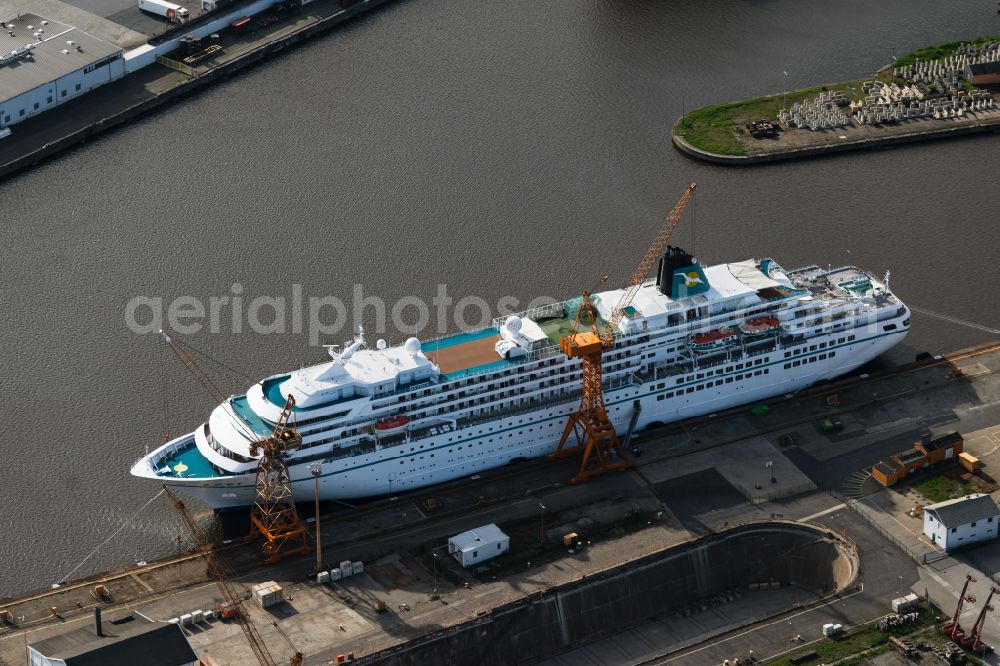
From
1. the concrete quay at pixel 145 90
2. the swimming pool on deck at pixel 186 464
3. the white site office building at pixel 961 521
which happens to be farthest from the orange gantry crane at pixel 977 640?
the concrete quay at pixel 145 90

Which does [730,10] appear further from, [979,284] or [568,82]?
[979,284]

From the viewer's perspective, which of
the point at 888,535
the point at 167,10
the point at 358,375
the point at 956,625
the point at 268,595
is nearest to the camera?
the point at 956,625

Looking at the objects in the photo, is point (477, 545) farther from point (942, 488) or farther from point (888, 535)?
point (942, 488)

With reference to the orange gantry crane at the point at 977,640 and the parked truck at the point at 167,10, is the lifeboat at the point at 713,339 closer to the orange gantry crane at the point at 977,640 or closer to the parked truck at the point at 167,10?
the orange gantry crane at the point at 977,640

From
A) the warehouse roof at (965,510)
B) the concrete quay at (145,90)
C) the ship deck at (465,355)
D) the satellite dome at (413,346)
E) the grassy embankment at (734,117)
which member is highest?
the concrete quay at (145,90)

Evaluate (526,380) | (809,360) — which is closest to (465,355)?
(526,380)

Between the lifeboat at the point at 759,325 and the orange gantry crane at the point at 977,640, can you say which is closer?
the orange gantry crane at the point at 977,640

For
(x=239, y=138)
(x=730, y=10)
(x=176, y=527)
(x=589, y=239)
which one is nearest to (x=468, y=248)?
(x=589, y=239)
